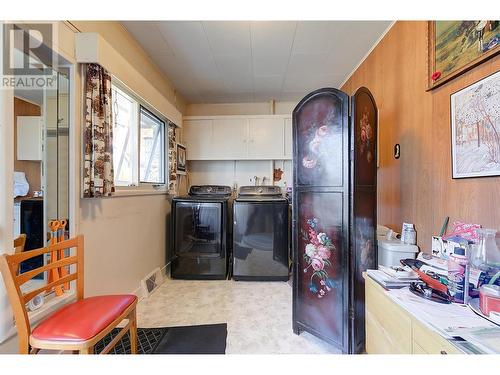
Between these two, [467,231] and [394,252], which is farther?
[394,252]

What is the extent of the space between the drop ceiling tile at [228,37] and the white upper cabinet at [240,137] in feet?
4.01

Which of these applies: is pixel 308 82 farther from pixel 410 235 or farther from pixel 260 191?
pixel 410 235

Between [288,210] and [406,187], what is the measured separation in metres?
1.36

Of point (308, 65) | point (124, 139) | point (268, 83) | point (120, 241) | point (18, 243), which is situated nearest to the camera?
point (18, 243)

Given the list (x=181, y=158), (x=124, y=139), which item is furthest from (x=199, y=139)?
(x=124, y=139)

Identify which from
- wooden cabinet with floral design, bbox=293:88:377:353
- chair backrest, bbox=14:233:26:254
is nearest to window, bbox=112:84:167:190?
chair backrest, bbox=14:233:26:254

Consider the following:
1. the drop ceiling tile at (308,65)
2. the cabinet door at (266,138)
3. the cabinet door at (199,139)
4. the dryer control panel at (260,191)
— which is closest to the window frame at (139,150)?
the cabinet door at (199,139)

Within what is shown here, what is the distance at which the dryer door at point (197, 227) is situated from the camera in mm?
2883

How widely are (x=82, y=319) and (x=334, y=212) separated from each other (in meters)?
1.59

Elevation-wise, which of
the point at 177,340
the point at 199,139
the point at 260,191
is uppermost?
the point at 199,139

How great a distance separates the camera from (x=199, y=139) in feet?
11.8

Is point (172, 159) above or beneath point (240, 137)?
beneath
